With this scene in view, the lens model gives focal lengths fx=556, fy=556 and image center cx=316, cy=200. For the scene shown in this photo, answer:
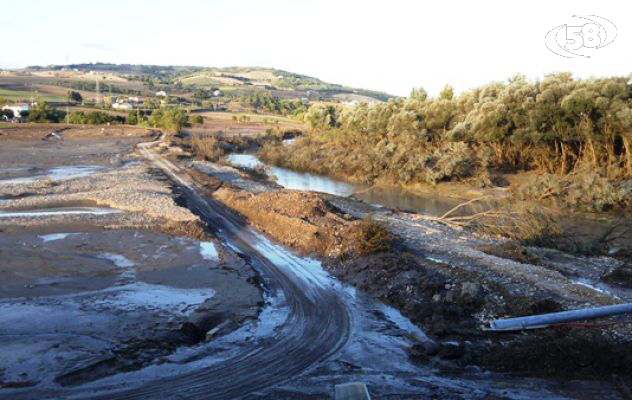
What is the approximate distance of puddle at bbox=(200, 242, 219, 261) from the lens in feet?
56.3

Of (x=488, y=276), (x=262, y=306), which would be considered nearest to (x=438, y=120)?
(x=488, y=276)

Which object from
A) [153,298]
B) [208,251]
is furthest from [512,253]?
[153,298]

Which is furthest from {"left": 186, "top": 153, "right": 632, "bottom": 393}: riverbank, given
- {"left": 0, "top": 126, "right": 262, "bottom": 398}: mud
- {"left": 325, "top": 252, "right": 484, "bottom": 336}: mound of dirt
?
{"left": 0, "top": 126, "right": 262, "bottom": 398}: mud

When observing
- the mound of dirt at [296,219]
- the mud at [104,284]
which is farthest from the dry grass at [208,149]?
the mound of dirt at [296,219]

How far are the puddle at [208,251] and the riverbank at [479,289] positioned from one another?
2907 mm

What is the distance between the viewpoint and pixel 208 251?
58.7ft

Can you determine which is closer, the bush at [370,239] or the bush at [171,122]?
the bush at [370,239]

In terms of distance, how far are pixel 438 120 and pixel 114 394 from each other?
3804cm

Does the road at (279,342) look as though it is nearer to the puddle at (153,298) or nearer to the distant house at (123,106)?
the puddle at (153,298)

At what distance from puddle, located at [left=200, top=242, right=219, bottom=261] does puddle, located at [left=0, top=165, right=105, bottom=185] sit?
16.4 metres

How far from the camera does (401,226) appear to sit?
75.0 ft

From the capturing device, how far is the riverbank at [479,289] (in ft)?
33.5

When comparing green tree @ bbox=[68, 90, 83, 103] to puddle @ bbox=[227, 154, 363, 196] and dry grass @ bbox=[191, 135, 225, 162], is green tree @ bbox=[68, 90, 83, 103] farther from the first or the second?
puddle @ bbox=[227, 154, 363, 196]

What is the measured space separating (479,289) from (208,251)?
8.66 meters
